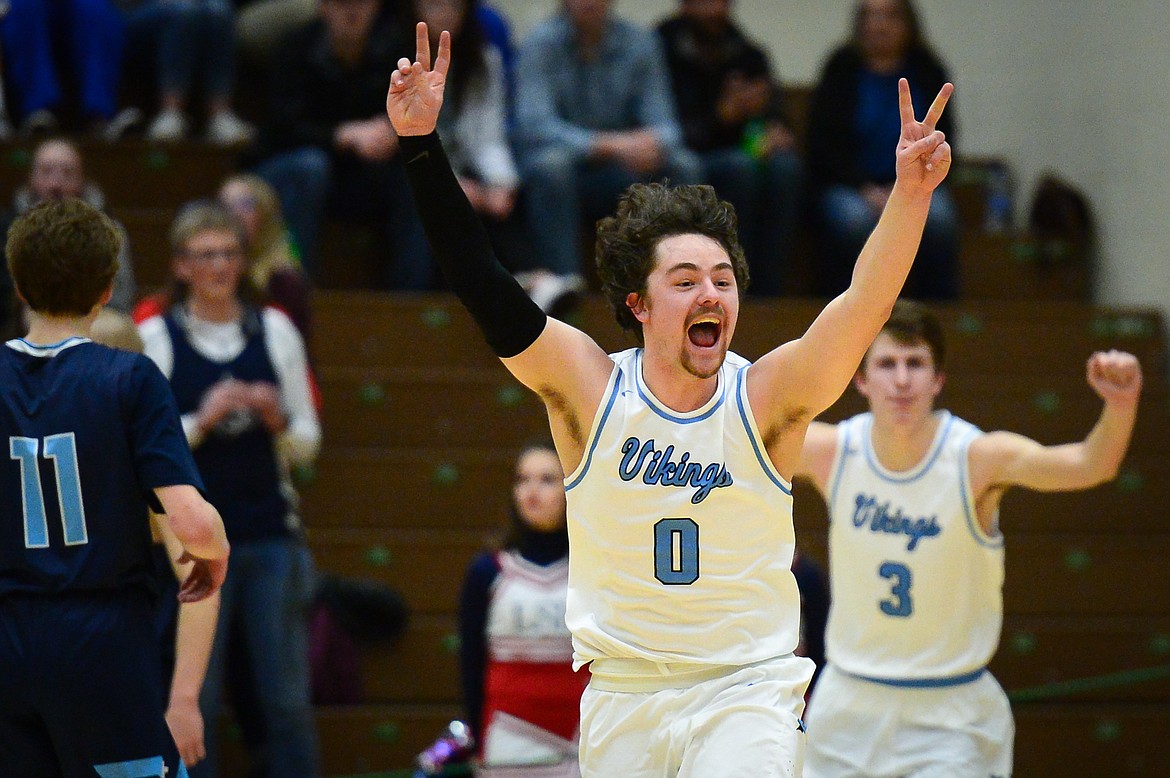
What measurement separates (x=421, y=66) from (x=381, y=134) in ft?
14.9

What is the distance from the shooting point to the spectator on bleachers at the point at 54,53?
8.33 meters

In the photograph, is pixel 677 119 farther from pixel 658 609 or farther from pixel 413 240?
pixel 658 609

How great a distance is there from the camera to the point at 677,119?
8.64m

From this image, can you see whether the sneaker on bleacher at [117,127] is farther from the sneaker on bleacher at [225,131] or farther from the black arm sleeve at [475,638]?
the black arm sleeve at [475,638]

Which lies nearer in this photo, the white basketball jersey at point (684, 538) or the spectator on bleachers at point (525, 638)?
the white basketball jersey at point (684, 538)

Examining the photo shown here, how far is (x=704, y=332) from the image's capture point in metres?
3.45

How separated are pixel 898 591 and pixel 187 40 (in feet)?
18.4

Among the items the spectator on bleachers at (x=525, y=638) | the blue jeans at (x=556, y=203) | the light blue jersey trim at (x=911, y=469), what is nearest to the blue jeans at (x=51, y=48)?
the blue jeans at (x=556, y=203)

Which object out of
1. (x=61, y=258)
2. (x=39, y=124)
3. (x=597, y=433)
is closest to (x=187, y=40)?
(x=39, y=124)

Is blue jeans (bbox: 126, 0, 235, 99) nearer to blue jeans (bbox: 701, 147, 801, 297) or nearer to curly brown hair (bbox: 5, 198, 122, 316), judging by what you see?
blue jeans (bbox: 701, 147, 801, 297)

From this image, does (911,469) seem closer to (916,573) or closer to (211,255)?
(916,573)

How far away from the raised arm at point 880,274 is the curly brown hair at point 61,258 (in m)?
1.60

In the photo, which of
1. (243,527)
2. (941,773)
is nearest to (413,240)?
(243,527)

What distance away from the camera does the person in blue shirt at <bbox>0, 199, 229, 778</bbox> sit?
338 cm
